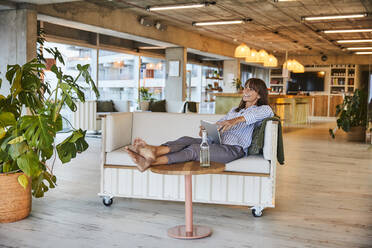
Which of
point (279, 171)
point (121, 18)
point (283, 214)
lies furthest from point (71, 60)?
point (283, 214)

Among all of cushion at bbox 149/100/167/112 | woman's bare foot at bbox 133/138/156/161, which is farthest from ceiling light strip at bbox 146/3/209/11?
woman's bare foot at bbox 133/138/156/161

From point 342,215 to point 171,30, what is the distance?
888 centimetres

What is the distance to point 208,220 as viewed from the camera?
11.5 feet

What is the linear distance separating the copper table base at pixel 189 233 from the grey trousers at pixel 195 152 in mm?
519

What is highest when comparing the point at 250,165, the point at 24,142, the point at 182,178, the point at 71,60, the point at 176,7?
the point at 176,7

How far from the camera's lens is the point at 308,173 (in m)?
5.66

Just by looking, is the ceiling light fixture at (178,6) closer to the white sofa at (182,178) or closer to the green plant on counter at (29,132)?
the white sofa at (182,178)

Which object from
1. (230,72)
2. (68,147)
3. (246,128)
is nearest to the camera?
(68,147)

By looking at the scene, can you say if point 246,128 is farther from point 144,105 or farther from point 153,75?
point 153,75

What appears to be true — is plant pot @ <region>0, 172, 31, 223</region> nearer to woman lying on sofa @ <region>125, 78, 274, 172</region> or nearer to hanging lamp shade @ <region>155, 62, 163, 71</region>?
woman lying on sofa @ <region>125, 78, 274, 172</region>

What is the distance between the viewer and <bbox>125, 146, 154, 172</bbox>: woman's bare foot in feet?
9.91

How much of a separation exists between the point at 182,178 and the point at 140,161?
786mm

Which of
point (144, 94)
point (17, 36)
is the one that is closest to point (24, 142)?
point (17, 36)

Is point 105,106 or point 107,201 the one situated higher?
point 105,106
